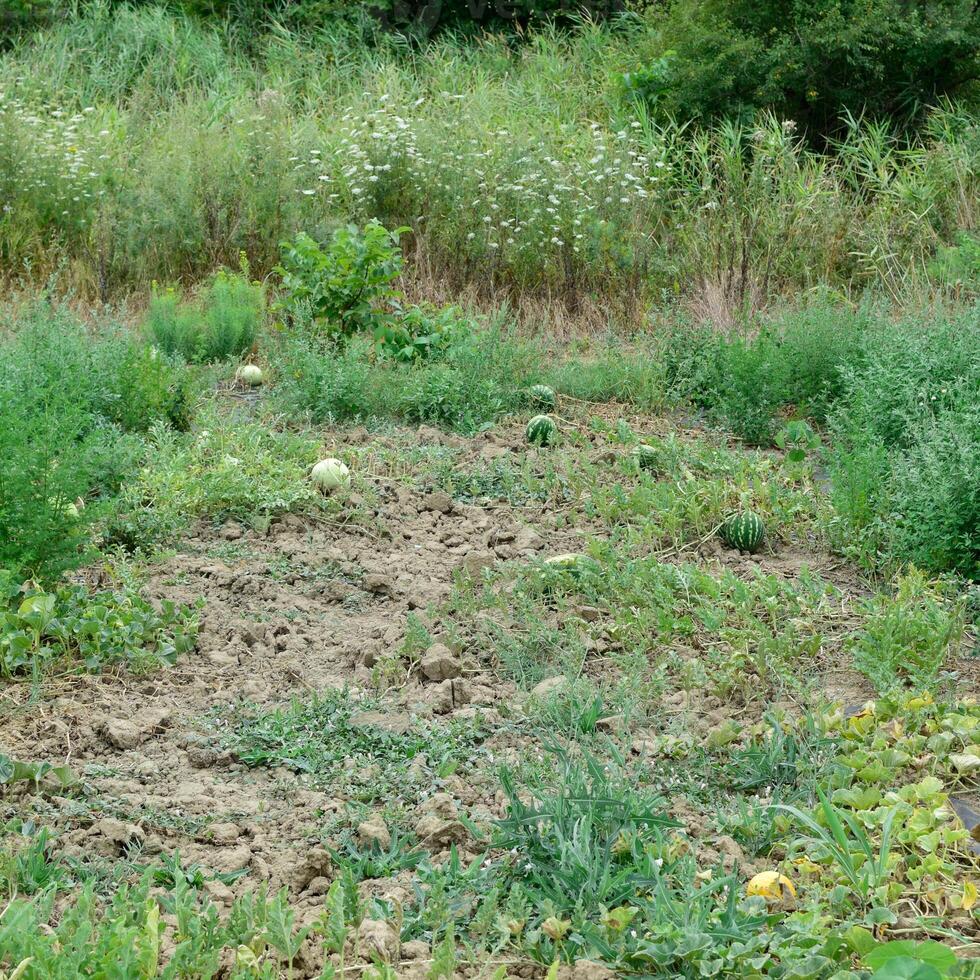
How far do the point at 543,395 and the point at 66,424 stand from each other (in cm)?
282

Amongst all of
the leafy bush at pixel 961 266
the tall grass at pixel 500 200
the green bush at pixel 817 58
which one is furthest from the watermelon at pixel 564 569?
the green bush at pixel 817 58

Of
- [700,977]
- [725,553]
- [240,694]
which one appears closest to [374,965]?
[700,977]

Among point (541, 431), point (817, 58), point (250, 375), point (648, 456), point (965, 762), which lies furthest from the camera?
point (817, 58)

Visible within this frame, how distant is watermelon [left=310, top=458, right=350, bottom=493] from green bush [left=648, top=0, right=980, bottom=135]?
6990 mm

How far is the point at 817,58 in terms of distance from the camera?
10.5m

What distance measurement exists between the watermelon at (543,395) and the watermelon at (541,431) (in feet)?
1.59

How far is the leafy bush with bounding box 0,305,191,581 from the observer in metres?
3.69

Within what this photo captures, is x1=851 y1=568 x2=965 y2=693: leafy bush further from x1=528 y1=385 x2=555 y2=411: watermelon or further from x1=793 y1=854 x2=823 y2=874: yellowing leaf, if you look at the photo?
x1=528 y1=385 x2=555 y2=411: watermelon

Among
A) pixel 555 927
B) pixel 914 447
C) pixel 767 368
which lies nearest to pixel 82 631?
pixel 555 927

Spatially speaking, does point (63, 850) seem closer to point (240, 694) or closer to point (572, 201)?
point (240, 694)

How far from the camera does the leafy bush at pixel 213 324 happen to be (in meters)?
6.72

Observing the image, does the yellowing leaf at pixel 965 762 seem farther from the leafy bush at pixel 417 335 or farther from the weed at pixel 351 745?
the leafy bush at pixel 417 335

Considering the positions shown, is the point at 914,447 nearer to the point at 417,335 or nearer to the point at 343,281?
the point at 417,335

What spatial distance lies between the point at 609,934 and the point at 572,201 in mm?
6780
